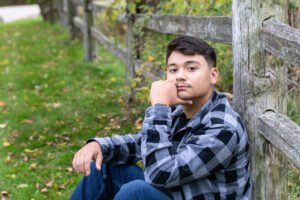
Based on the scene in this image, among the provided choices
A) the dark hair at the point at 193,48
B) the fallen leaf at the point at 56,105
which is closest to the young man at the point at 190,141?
the dark hair at the point at 193,48

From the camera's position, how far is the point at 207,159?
6.30 ft

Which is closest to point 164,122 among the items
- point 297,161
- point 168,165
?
point 168,165

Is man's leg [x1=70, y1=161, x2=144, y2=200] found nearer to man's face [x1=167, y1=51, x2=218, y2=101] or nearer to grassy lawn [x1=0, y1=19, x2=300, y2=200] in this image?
man's face [x1=167, y1=51, x2=218, y2=101]

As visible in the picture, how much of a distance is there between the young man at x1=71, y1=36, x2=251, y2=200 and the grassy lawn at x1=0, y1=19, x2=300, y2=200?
41.8 inches

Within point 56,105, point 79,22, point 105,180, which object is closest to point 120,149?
point 105,180

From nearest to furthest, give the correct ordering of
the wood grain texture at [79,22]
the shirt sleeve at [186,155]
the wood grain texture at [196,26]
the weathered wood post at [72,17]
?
the shirt sleeve at [186,155] < the wood grain texture at [196,26] < the wood grain texture at [79,22] < the weathered wood post at [72,17]

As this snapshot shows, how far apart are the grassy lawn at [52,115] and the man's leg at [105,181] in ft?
3.62

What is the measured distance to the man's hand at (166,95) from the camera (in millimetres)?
2154

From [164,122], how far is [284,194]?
0.84 metres

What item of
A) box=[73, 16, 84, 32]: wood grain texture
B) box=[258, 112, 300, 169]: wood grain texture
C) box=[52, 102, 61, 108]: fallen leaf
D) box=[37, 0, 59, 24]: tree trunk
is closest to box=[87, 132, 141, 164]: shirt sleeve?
box=[258, 112, 300, 169]: wood grain texture

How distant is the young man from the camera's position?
193 centimetres

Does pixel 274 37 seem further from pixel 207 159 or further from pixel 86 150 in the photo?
pixel 86 150

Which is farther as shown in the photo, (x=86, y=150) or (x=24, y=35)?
(x=24, y=35)

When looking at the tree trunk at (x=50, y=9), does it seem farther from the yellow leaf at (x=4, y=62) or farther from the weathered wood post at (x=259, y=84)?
the weathered wood post at (x=259, y=84)
